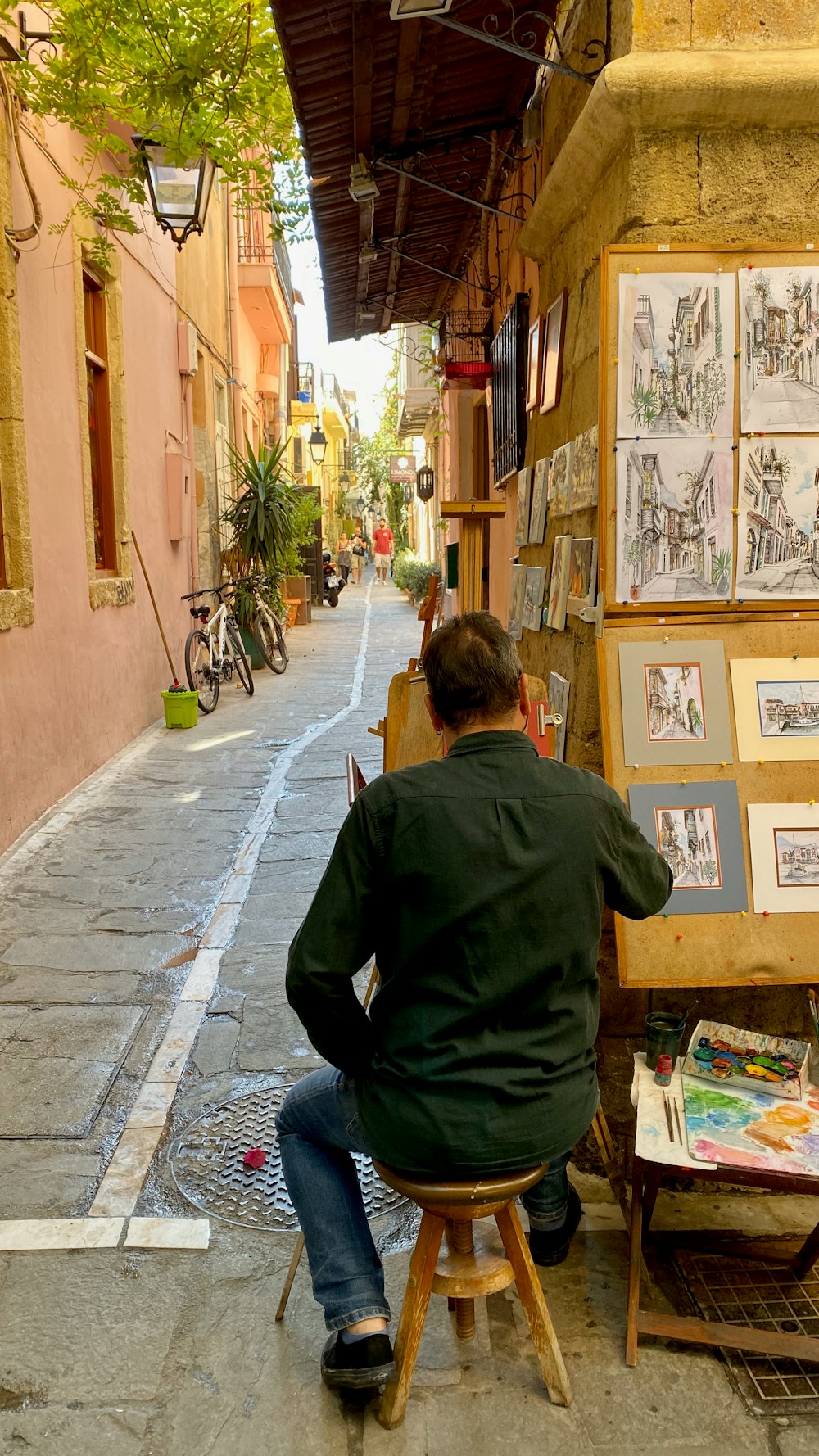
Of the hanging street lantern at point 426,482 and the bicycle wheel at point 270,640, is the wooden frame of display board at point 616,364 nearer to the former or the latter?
the bicycle wheel at point 270,640

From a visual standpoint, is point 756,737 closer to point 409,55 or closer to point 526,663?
point 526,663

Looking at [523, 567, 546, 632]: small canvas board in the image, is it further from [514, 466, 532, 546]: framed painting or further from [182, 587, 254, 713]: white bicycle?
[182, 587, 254, 713]: white bicycle

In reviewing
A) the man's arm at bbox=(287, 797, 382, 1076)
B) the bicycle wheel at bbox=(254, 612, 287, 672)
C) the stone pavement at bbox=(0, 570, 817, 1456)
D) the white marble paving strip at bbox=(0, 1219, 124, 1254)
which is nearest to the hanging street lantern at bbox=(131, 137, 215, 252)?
the stone pavement at bbox=(0, 570, 817, 1456)

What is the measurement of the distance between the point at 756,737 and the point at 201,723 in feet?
25.6

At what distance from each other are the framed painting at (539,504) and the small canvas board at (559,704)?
2.04 ft

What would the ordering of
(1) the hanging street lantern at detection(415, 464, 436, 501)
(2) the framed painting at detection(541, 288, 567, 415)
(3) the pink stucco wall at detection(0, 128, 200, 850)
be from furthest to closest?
(1) the hanging street lantern at detection(415, 464, 436, 501), (3) the pink stucco wall at detection(0, 128, 200, 850), (2) the framed painting at detection(541, 288, 567, 415)

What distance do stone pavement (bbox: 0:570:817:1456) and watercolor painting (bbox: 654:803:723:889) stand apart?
87 centimetres

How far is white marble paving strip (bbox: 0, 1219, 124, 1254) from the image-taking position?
9.11ft

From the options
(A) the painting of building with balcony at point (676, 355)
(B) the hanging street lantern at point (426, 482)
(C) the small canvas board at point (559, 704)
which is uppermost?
(B) the hanging street lantern at point (426, 482)

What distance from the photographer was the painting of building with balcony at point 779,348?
295cm

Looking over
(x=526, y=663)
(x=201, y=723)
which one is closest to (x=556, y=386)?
(x=526, y=663)

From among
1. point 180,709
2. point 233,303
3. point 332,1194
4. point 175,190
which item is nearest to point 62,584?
point 175,190

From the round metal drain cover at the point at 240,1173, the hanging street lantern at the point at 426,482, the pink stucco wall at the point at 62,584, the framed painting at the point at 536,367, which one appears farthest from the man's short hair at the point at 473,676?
the hanging street lantern at the point at 426,482

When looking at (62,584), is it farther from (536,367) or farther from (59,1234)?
(59,1234)
